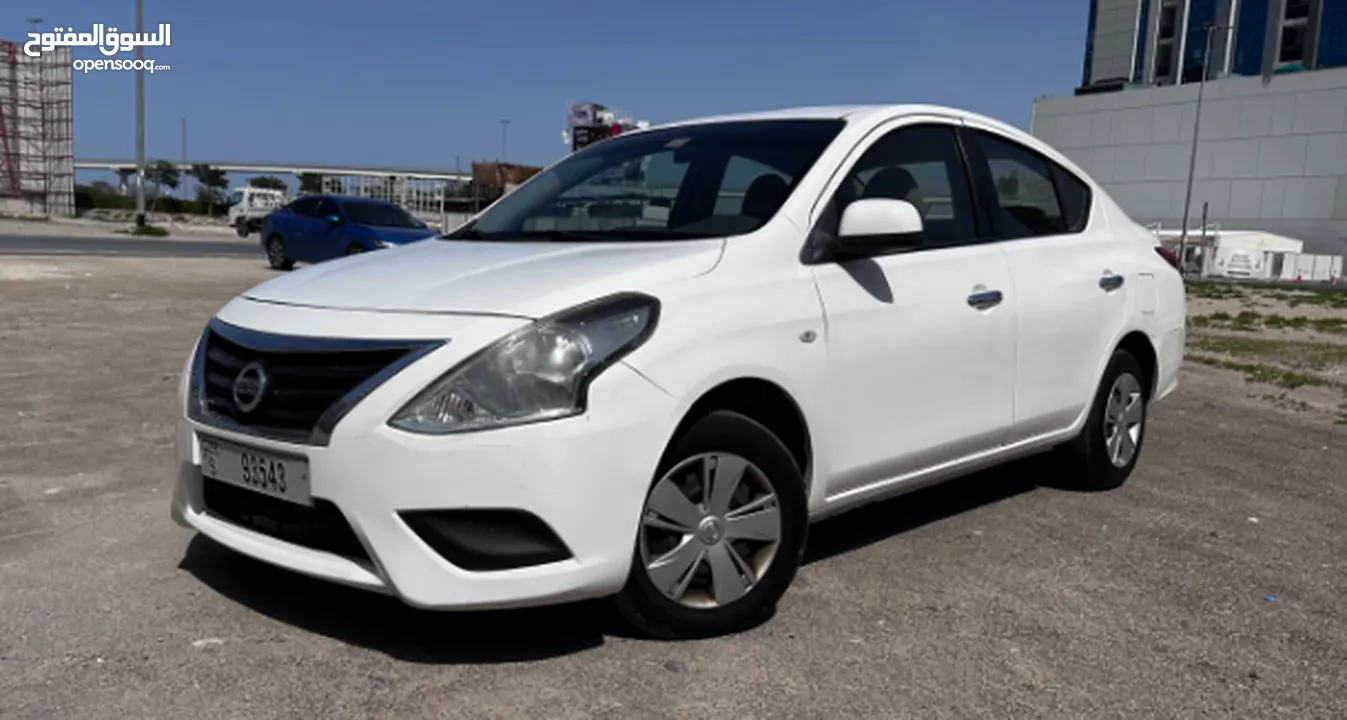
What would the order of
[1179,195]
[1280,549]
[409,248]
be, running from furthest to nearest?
[1179,195] < [1280,549] < [409,248]

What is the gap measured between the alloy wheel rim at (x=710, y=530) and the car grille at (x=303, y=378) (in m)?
0.82

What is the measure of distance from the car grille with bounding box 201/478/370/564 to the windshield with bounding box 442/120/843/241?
1362 millimetres

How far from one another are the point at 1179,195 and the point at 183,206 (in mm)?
68295

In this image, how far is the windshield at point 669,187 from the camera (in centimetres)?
384

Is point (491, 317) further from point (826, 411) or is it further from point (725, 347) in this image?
point (826, 411)

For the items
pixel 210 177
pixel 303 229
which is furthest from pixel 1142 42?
pixel 303 229

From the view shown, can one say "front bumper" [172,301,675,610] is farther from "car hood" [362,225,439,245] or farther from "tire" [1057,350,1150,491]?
"car hood" [362,225,439,245]

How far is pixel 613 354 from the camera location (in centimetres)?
297

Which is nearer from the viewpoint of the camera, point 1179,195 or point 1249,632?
point 1249,632

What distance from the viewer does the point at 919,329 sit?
395 centimetres

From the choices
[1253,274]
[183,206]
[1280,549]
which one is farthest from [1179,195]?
[1280,549]

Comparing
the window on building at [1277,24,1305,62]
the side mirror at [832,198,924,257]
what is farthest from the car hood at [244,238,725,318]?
the window on building at [1277,24,1305,62]

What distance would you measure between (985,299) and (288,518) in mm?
2612

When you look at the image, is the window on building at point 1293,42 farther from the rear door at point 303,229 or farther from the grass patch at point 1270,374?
the grass patch at point 1270,374
